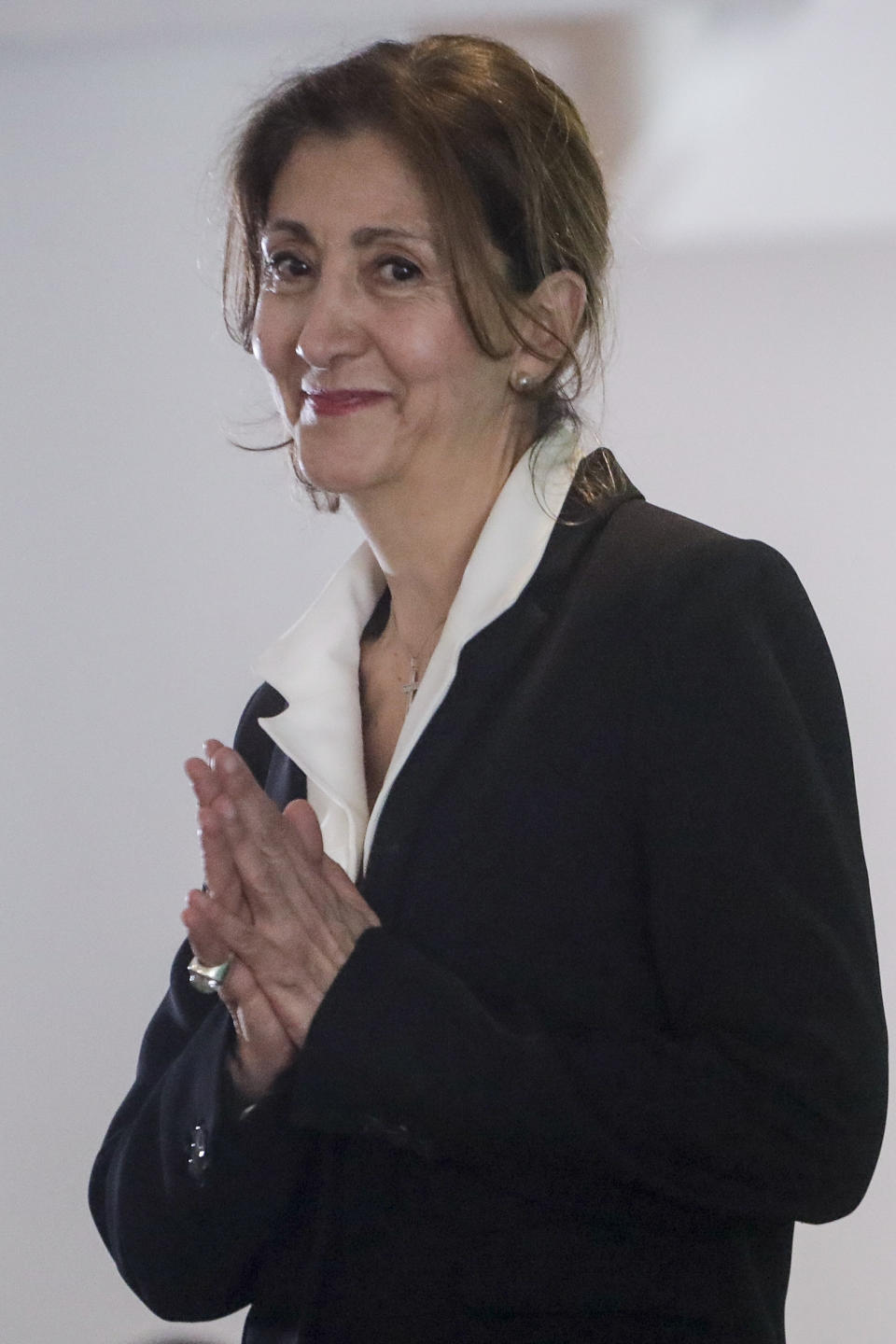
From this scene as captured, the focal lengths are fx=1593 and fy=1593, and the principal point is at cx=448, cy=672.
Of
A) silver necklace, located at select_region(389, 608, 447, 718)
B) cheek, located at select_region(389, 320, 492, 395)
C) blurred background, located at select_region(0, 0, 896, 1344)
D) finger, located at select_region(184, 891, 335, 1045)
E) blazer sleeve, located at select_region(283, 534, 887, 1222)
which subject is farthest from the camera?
blurred background, located at select_region(0, 0, 896, 1344)

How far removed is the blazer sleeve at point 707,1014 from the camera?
1100 mm

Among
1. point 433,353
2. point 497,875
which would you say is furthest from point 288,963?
point 433,353

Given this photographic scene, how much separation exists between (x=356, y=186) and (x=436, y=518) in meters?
0.30

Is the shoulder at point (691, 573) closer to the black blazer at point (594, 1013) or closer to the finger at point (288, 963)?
the black blazer at point (594, 1013)

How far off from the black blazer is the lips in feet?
0.70

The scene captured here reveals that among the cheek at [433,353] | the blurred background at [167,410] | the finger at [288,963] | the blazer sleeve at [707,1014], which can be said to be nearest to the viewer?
the blazer sleeve at [707,1014]

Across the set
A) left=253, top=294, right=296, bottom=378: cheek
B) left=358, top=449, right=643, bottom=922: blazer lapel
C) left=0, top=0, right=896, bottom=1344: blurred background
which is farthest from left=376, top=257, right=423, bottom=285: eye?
left=0, top=0, right=896, bottom=1344: blurred background

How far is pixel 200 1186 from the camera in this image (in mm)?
1279

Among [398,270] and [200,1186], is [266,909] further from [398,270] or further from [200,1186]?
[398,270]

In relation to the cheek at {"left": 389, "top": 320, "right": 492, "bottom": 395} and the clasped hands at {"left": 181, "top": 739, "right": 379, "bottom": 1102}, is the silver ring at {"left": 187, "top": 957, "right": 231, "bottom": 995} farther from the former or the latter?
the cheek at {"left": 389, "top": 320, "right": 492, "bottom": 395}

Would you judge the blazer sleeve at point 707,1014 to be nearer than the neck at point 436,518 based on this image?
Yes

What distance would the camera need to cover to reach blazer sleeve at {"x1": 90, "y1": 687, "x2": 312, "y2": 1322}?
1.27 m

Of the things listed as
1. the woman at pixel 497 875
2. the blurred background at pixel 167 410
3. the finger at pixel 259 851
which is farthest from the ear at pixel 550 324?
the blurred background at pixel 167 410

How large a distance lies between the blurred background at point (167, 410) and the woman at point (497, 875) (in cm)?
103
